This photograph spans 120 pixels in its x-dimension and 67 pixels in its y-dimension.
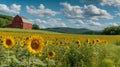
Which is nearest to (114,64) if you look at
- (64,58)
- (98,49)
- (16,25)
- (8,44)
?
(8,44)

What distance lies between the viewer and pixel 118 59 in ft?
10.2

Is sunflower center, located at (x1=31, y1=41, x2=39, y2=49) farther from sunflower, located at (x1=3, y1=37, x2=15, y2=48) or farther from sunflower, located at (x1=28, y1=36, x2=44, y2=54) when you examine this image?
sunflower, located at (x1=3, y1=37, x2=15, y2=48)

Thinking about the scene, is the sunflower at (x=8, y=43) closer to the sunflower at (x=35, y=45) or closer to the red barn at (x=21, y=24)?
the sunflower at (x=35, y=45)

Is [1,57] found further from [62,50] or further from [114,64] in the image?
[62,50]

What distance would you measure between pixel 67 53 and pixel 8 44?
9.94 feet

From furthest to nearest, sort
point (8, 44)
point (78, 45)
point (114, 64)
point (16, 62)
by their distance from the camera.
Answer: point (78, 45) → point (8, 44) → point (16, 62) → point (114, 64)

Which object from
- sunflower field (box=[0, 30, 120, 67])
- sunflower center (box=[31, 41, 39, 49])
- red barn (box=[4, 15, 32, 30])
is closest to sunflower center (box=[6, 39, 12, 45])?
sunflower field (box=[0, 30, 120, 67])

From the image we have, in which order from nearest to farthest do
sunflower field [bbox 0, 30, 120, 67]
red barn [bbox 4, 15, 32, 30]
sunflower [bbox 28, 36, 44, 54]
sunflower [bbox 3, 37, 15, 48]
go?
sunflower [bbox 28, 36, 44, 54] < sunflower field [bbox 0, 30, 120, 67] < sunflower [bbox 3, 37, 15, 48] < red barn [bbox 4, 15, 32, 30]

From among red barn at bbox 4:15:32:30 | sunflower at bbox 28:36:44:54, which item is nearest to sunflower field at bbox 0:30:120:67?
sunflower at bbox 28:36:44:54

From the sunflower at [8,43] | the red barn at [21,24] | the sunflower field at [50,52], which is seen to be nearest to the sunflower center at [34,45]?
the sunflower field at [50,52]

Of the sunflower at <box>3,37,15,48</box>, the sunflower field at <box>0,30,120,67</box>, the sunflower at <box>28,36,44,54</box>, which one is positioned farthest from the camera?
the sunflower at <box>3,37,15,48</box>

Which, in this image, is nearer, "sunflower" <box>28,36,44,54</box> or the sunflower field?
"sunflower" <box>28,36,44,54</box>

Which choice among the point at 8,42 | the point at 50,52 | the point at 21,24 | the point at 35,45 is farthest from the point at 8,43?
the point at 21,24

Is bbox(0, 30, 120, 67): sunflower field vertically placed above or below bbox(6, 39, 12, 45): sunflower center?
below
